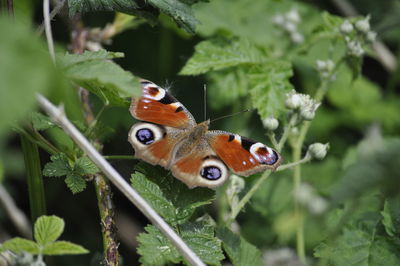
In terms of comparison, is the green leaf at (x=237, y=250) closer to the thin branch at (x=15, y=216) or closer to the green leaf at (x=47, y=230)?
the green leaf at (x=47, y=230)

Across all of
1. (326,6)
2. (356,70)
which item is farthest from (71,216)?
(326,6)

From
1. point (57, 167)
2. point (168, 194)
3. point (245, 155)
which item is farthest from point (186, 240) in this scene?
point (57, 167)

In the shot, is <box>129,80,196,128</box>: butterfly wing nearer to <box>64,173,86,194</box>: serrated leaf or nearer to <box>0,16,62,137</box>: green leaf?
<box>64,173,86,194</box>: serrated leaf

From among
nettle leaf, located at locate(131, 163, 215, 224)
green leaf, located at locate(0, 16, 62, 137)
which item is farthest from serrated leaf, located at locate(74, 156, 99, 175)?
green leaf, located at locate(0, 16, 62, 137)

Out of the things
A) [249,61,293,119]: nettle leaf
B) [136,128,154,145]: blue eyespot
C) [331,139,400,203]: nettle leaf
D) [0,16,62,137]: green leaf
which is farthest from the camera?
[249,61,293,119]: nettle leaf

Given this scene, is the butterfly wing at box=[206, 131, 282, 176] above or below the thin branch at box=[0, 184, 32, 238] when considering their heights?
above

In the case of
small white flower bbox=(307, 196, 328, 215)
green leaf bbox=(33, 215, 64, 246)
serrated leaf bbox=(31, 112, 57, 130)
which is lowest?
green leaf bbox=(33, 215, 64, 246)

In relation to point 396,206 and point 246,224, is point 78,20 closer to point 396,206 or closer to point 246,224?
point 246,224
